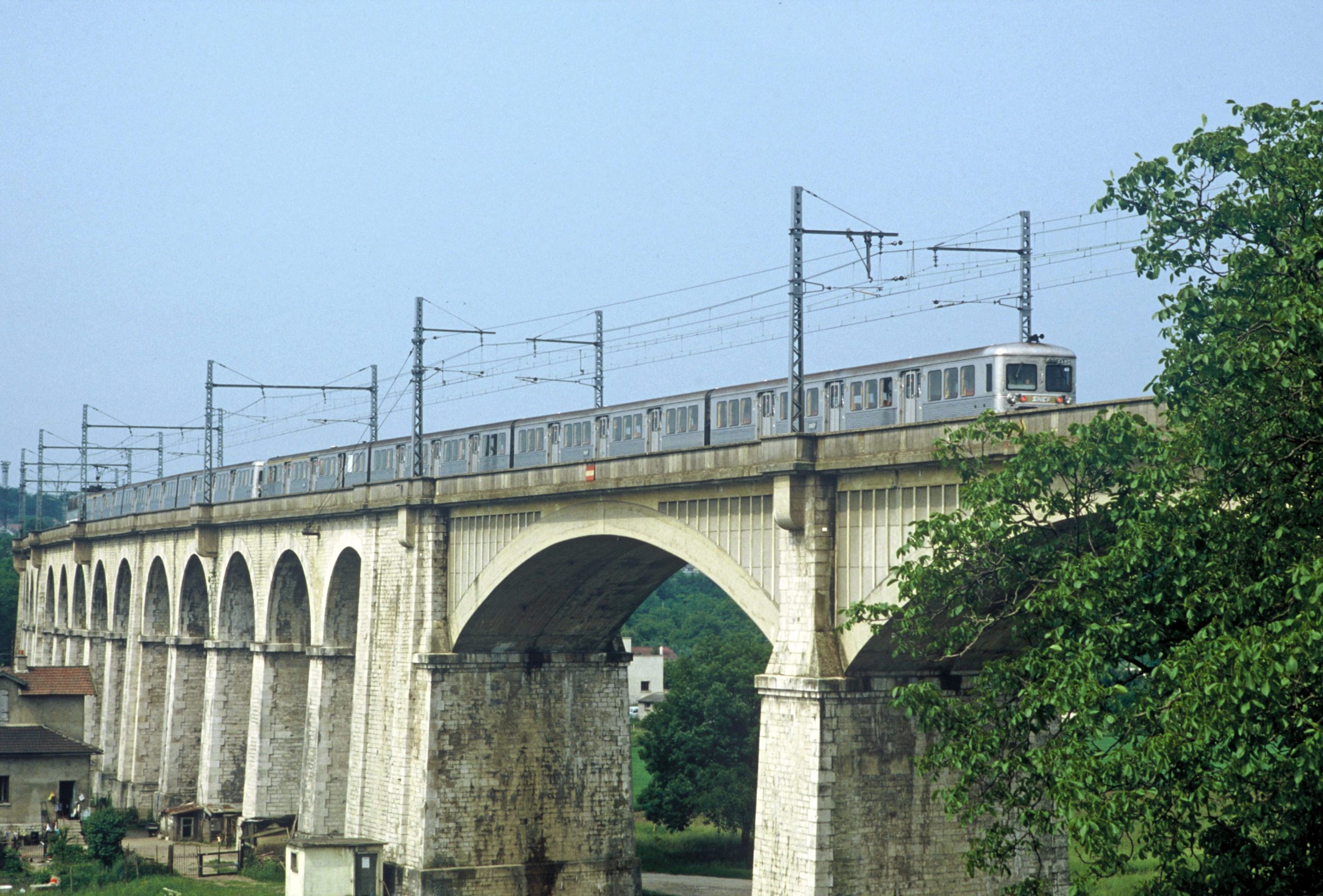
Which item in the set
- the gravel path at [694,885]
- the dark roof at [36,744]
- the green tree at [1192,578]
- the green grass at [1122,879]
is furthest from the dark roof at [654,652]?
the green tree at [1192,578]

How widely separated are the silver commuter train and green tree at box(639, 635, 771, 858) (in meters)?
17.0

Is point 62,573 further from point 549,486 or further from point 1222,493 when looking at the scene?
point 1222,493

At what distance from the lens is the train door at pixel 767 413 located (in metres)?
32.5

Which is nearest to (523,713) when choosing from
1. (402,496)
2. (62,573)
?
(402,496)

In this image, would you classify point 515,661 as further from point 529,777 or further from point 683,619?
point 683,619

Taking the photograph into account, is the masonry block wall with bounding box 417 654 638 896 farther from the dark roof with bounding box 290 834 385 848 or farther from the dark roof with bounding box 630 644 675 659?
the dark roof with bounding box 630 644 675 659

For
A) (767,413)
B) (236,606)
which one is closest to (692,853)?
(236,606)

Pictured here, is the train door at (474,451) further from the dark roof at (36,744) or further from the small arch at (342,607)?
the dark roof at (36,744)

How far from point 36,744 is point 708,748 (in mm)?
25947

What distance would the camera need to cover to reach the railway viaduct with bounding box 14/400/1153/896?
26594 millimetres

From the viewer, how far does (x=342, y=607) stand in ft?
157

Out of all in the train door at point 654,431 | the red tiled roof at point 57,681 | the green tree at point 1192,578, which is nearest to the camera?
the green tree at point 1192,578

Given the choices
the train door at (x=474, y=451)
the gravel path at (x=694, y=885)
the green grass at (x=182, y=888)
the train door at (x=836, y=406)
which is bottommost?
the gravel path at (x=694, y=885)

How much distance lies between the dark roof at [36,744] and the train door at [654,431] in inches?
1256
